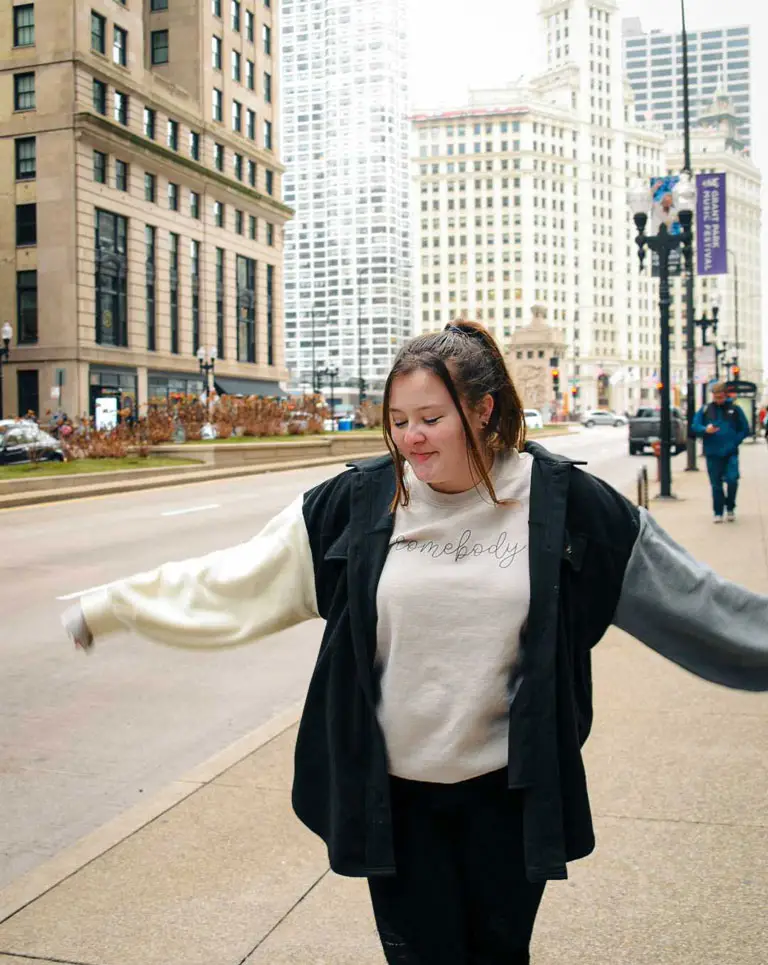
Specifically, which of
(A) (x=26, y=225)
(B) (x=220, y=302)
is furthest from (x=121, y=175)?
(B) (x=220, y=302)

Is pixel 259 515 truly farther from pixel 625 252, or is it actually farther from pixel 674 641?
pixel 625 252

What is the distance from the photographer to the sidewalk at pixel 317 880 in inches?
135

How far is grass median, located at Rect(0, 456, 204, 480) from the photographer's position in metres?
25.2

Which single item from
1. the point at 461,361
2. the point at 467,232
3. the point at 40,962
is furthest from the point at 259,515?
the point at 467,232

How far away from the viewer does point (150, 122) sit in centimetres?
5944

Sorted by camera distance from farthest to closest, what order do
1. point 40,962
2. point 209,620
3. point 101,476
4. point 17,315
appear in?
point 17,315 → point 101,476 → point 40,962 → point 209,620

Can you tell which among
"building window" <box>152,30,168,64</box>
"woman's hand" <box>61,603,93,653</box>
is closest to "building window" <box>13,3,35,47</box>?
A: "building window" <box>152,30,168,64</box>

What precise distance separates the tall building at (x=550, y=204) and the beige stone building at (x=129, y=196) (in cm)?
11636

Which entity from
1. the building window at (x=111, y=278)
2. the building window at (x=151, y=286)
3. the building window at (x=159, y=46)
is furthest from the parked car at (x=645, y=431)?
the building window at (x=159, y=46)

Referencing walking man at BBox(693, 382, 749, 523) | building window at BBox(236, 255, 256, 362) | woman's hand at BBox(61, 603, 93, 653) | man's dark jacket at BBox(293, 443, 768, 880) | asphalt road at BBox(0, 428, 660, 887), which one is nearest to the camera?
man's dark jacket at BBox(293, 443, 768, 880)

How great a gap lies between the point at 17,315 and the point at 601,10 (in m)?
164

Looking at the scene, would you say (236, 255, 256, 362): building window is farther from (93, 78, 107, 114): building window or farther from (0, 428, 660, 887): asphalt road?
(0, 428, 660, 887): asphalt road

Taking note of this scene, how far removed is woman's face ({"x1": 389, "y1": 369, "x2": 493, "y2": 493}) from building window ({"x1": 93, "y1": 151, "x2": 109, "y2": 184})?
55.8 meters

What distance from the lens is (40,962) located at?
11.0 ft
